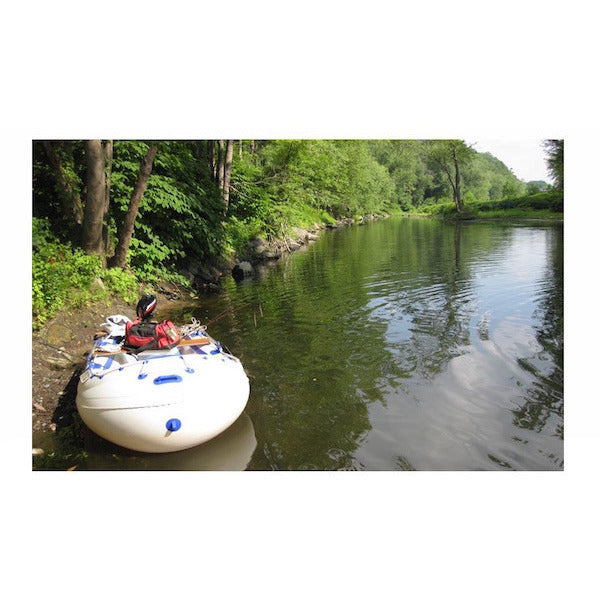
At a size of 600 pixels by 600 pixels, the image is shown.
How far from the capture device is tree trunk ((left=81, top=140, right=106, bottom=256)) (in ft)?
22.9

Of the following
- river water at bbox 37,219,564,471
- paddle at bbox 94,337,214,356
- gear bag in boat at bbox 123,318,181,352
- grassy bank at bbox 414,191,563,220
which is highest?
grassy bank at bbox 414,191,563,220

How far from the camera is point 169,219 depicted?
9445mm

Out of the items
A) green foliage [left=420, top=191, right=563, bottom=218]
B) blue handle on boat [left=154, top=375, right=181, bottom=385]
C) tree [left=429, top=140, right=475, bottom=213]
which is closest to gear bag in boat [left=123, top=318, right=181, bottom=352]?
blue handle on boat [left=154, top=375, right=181, bottom=385]

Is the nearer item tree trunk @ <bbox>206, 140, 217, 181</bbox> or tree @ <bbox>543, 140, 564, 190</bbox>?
tree @ <bbox>543, 140, 564, 190</bbox>

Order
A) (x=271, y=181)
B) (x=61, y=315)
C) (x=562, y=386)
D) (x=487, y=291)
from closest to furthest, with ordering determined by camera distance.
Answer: (x=562, y=386) < (x=61, y=315) < (x=487, y=291) < (x=271, y=181)

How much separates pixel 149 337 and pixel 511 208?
18.7 meters

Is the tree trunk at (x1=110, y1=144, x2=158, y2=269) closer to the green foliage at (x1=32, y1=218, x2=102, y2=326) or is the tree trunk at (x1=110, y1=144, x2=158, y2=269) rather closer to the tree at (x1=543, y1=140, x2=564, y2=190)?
the green foliage at (x1=32, y1=218, x2=102, y2=326)

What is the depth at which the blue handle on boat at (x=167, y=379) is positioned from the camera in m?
3.68

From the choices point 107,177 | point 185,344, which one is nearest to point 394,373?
point 185,344

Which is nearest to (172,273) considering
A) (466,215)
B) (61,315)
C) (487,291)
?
(61,315)

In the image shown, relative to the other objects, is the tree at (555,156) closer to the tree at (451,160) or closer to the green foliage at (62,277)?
the green foliage at (62,277)
